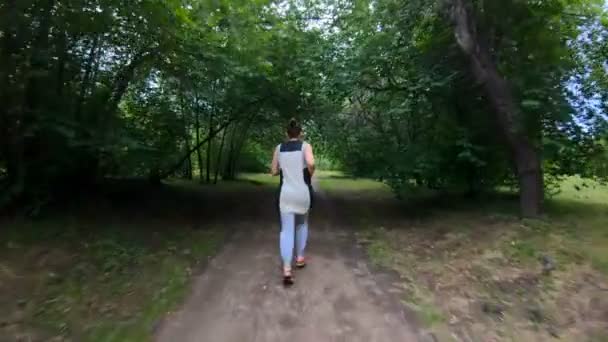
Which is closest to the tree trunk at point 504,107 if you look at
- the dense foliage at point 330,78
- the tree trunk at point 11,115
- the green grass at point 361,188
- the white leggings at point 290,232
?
the dense foliage at point 330,78

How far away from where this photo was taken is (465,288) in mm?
5176

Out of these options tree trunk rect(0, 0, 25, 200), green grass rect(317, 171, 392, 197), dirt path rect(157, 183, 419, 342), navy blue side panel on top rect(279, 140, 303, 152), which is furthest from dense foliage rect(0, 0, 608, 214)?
green grass rect(317, 171, 392, 197)

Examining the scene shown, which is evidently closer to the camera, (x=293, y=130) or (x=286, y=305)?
(x=286, y=305)

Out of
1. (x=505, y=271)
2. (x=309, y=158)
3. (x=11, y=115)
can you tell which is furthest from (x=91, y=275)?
(x=505, y=271)

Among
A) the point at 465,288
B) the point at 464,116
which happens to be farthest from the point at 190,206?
the point at 465,288

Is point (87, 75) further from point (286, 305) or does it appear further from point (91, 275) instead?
point (286, 305)

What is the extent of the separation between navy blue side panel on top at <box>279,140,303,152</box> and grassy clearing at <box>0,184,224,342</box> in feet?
6.79

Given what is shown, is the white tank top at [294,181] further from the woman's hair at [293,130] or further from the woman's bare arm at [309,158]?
the woman's hair at [293,130]

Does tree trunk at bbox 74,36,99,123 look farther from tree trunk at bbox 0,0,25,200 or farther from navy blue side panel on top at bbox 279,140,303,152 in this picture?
navy blue side panel on top at bbox 279,140,303,152

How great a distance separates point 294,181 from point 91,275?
8.92ft

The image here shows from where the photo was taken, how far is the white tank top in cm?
558

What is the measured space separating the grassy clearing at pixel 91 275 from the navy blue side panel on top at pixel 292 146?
6.79 ft

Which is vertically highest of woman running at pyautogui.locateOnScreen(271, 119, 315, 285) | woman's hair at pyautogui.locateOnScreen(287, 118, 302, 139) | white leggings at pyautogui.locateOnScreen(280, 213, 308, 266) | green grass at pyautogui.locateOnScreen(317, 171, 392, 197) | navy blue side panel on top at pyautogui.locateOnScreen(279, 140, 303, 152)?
woman's hair at pyautogui.locateOnScreen(287, 118, 302, 139)

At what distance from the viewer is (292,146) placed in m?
5.69
